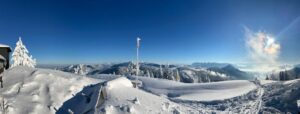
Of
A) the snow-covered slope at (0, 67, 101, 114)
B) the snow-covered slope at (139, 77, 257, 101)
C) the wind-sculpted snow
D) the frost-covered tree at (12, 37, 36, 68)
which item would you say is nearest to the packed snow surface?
the snow-covered slope at (0, 67, 101, 114)

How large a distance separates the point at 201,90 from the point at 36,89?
31138mm

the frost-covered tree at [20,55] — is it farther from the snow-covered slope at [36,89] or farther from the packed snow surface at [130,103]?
the packed snow surface at [130,103]

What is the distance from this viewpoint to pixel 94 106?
118 feet

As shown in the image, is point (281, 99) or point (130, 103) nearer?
point (130, 103)

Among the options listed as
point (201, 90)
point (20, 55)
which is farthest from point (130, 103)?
point (20, 55)

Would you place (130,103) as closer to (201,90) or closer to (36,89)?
(36,89)

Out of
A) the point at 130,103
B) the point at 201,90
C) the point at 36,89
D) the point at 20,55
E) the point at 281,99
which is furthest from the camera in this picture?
the point at 20,55

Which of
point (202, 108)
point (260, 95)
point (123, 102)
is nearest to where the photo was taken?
point (123, 102)

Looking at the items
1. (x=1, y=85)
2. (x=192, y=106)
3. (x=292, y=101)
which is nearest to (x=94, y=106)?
(x=1, y=85)

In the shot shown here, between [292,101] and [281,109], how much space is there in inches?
135

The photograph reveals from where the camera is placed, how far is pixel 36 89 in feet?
130

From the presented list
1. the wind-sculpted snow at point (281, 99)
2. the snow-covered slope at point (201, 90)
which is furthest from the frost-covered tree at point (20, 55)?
the wind-sculpted snow at point (281, 99)

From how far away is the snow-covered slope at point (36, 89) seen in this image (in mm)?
36062

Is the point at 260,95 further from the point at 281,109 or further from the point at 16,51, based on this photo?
the point at 16,51
